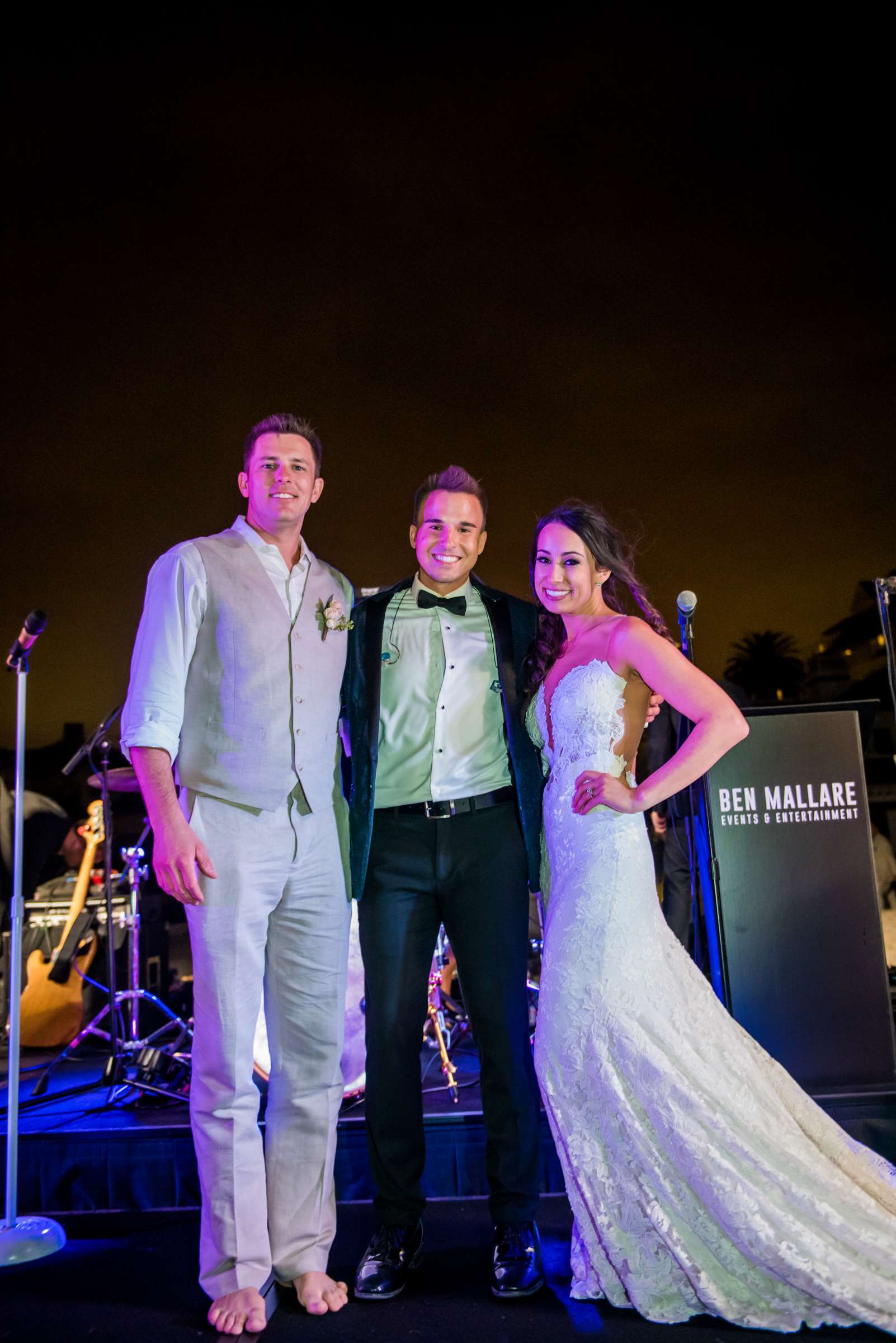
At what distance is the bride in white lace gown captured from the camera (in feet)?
6.39

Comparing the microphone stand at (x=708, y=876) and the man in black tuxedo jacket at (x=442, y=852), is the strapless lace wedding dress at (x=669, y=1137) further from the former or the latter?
the microphone stand at (x=708, y=876)

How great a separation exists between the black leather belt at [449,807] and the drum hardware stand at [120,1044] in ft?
5.55

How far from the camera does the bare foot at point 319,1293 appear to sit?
2158 millimetres

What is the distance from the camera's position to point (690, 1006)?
2.19 metres

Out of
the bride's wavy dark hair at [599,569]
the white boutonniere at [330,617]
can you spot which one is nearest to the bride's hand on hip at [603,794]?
the bride's wavy dark hair at [599,569]

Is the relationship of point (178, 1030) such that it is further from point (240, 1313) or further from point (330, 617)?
point (330, 617)

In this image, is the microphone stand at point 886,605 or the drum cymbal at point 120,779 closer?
the microphone stand at point 886,605

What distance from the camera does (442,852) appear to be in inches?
95.0

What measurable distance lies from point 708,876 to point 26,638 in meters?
2.41

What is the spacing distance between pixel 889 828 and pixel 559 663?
5013mm

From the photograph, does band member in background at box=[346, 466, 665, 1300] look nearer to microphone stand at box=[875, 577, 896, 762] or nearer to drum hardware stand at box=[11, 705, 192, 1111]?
microphone stand at box=[875, 577, 896, 762]

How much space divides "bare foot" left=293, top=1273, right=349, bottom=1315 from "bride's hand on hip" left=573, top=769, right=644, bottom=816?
129 centimetres

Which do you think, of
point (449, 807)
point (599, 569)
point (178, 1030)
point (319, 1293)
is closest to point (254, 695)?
point (449, 807)

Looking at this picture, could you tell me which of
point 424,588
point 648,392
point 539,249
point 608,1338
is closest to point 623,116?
point 539,249
